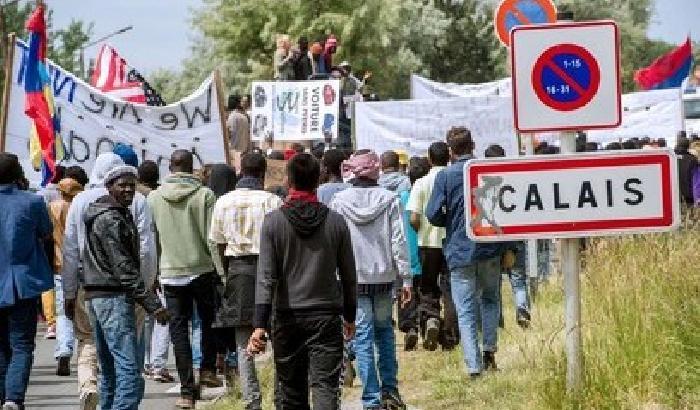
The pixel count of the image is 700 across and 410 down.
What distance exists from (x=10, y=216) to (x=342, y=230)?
3.41 metres

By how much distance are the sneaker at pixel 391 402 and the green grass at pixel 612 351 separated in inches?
11.0

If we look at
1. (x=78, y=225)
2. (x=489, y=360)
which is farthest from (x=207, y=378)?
(x=78, y=225)

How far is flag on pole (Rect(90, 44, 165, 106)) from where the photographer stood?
21.6m

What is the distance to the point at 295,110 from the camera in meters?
23.2

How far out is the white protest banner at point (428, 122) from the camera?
19.3m

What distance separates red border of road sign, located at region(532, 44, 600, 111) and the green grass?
1.54m

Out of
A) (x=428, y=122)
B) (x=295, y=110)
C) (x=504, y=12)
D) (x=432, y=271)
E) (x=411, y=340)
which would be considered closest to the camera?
(x=504, y=12)

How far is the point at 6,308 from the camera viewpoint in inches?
459

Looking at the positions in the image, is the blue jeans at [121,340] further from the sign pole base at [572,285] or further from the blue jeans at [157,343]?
the blue jeans at [157,343]

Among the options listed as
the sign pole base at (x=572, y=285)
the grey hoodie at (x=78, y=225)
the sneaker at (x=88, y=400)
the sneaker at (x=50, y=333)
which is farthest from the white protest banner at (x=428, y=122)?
the sign pole base at (x=572, y=285)

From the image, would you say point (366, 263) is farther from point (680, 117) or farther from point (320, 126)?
point (680, 117)

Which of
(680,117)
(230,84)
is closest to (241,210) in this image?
(680,117)

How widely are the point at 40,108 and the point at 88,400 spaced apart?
691 cm

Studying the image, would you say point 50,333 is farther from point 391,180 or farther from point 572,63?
point 572,63
